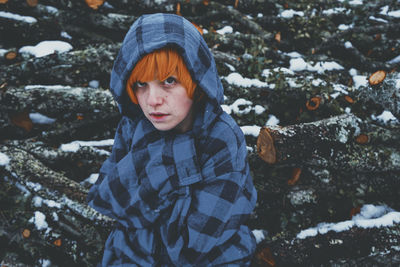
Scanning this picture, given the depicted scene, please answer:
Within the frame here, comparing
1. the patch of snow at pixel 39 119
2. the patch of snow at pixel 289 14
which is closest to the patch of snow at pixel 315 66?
the patch of snow at pixel 289 14

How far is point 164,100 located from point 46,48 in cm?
269

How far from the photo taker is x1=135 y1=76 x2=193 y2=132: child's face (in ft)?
3.99

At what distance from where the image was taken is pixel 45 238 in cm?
188

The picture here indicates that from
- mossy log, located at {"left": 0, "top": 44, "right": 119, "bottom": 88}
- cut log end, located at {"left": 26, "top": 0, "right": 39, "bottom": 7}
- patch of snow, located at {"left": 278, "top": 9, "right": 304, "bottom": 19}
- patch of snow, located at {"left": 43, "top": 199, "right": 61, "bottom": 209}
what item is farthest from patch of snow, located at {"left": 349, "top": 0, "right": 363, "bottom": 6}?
patch of snow, located at {"left": 43, "top": 199, "right": 61, "bottom": 209}

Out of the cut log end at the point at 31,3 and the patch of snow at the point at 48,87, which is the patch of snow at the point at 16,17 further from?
the patch of snow at the point at 48,87

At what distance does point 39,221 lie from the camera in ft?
6.27

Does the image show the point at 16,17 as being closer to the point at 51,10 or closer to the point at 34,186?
the point at 51,10

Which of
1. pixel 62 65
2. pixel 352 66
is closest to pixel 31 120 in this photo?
pixel 62 65

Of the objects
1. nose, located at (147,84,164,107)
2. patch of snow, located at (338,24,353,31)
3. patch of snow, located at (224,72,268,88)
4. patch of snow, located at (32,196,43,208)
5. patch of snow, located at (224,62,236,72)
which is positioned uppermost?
nose, located at (147,84,164,107)

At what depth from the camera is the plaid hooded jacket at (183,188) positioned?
1385 millimetres

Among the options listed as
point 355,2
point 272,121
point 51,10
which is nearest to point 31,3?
point 51,10

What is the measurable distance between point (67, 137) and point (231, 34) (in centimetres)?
288

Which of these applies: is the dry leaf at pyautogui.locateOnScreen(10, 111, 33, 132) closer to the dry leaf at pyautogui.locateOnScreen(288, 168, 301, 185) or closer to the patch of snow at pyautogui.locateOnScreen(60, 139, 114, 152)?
the patch of snow at pyautogui.locateOnScreen(60, 139, 114, 152)

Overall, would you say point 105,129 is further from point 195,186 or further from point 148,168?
point 195,186
